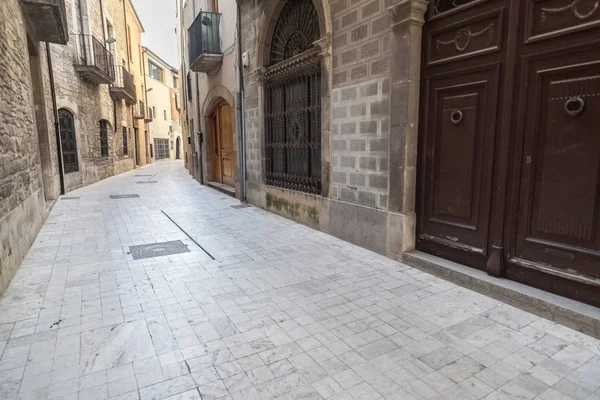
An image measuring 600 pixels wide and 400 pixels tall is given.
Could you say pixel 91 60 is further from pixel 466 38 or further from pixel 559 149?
pixel 559 149

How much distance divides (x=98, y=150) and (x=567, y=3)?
14801 mm

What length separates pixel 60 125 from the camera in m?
10.5

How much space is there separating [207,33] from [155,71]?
23.7 m

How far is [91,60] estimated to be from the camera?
40.2ft

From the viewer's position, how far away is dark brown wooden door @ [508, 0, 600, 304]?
2.58 metres

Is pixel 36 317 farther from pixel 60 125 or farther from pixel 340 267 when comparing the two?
pixel 60 125

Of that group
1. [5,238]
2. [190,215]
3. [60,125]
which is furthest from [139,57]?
[5,238]

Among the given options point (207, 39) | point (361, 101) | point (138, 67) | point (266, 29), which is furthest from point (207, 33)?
point (138, 67)

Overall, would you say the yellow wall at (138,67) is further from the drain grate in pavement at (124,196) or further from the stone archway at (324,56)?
Result: the stone archway at (324,56)

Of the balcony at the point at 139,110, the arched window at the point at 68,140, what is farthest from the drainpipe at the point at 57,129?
the balcony at the point at 139,110

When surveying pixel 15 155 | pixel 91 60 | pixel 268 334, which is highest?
pixel 91 60

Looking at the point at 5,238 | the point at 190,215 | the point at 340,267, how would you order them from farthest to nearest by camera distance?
the point at 190,215, the point at 340,267, the point at 5,238

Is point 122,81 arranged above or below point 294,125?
above

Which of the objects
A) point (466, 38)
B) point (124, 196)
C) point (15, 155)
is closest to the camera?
point (466, 38)
